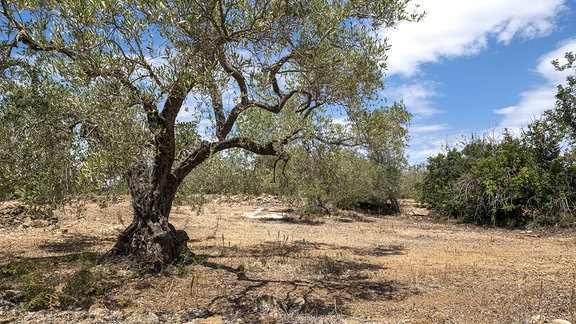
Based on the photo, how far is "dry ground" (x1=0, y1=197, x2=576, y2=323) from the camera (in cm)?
664

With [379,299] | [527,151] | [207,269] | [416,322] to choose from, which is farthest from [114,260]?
[527,151]

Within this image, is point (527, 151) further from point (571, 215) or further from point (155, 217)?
point (155, 217)

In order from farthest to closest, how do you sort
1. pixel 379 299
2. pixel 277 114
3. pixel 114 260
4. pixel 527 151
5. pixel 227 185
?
pixel 527 151, pixel 227 185, pixel 277 114, pixel 114 260, pixel 379 299

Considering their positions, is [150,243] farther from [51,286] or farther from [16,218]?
[16,218]

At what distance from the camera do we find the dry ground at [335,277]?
6637mm

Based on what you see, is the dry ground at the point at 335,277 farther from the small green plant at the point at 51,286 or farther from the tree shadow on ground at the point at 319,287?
the small green plant at the point at 51,286

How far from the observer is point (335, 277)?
370 inches

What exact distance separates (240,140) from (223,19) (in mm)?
3106

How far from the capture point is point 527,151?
21.5 meters

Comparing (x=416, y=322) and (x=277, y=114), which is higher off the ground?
(x=277, y=114)

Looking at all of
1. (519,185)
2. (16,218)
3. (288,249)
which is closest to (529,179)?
(519,185)

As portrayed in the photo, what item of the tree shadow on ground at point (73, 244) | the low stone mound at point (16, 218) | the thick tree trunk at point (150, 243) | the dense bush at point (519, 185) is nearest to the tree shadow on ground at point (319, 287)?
the thick tree trunk at point (150, 243)

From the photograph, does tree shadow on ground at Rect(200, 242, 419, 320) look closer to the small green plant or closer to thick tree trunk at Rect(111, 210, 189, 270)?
thick tree trunk at Rect(111, 210, 189, 270)

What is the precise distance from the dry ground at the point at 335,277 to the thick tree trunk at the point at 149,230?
476 mm
